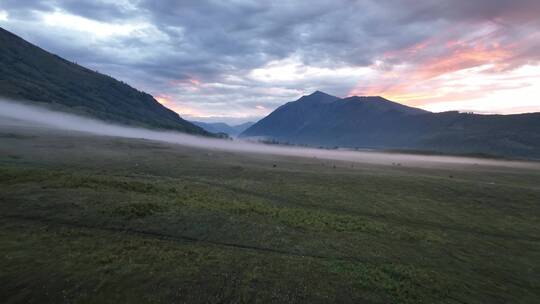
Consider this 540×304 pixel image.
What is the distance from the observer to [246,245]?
36125mm

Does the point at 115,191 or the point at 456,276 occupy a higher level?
the point at 115,191

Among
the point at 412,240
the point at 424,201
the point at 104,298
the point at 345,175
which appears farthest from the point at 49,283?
the point at 345,175

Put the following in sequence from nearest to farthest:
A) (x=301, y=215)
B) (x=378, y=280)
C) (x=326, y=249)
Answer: (x=378, y=280) → (x=326, y=249) → (x=301, y=215)

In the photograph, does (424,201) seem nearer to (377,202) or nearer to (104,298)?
(377,202)

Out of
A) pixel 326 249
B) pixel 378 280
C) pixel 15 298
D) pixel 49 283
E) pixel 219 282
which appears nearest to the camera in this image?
pixel 15 298

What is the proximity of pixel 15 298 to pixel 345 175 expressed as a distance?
76.1m

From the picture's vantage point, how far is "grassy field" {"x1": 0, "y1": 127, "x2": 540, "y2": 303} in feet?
87.8

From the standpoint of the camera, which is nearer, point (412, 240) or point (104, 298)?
point (104, 298)

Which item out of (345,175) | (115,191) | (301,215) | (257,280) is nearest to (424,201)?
(345,175)

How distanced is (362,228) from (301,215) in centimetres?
876

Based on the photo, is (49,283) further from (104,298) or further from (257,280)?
(257,280)

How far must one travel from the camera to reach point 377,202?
6325cm

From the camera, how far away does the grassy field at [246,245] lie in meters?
26.8

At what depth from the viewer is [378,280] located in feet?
99.5
